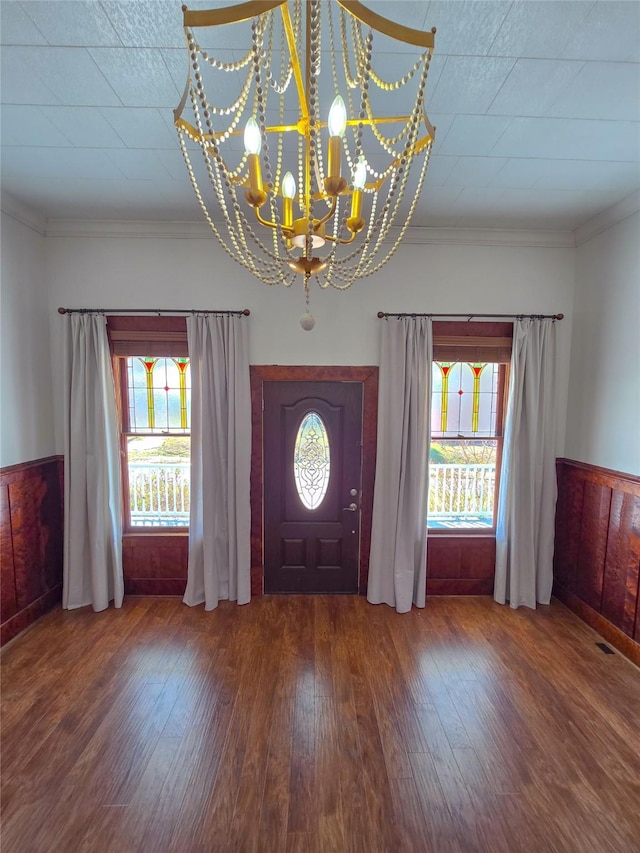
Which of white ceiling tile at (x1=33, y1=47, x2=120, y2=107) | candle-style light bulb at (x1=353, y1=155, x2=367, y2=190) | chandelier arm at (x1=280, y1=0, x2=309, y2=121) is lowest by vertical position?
candle-style light bulb at (x1=353, y1=155, x2=367, y2=190)

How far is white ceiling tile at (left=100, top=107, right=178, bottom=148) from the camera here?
1.92m

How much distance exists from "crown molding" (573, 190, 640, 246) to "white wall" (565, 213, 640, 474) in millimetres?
41

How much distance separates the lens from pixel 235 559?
3.23 metres

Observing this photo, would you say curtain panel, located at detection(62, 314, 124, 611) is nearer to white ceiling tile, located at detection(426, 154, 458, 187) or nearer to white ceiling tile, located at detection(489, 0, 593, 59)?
white ceiling tile, located at detection(426, 154, 458, 187)

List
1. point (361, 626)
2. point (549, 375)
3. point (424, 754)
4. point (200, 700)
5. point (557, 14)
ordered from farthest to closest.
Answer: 1. point (549, 375)
2. point (361, 626)
3. point (200, 700)
4. point (424, 754)
5. point (557, 14)

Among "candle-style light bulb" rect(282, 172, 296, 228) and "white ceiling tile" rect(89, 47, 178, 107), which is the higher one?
"white ceiling tile" rect(89, 47, 178, 107)

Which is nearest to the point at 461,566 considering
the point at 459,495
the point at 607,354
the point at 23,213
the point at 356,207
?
the point at 459,495

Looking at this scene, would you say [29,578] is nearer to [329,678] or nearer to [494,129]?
[329,678]

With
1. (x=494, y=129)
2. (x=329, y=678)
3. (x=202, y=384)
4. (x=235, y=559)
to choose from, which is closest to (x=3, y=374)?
(x=202, y=384)

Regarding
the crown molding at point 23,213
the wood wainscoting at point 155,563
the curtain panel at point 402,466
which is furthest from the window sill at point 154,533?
the crown molding at point 23,213

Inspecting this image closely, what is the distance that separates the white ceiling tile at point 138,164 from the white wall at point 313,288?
2.30 ft

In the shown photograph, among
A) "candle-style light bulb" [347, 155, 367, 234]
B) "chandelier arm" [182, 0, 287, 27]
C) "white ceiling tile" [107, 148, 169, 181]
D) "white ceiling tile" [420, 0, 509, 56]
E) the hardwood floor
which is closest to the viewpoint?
"chandelier arm" [182, 0, 287, 27]

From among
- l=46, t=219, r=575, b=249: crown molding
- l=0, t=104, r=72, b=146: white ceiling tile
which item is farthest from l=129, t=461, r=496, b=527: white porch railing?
l=0, t=104, r=72, b=146: white ceiling tile

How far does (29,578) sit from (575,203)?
498 centimetres
